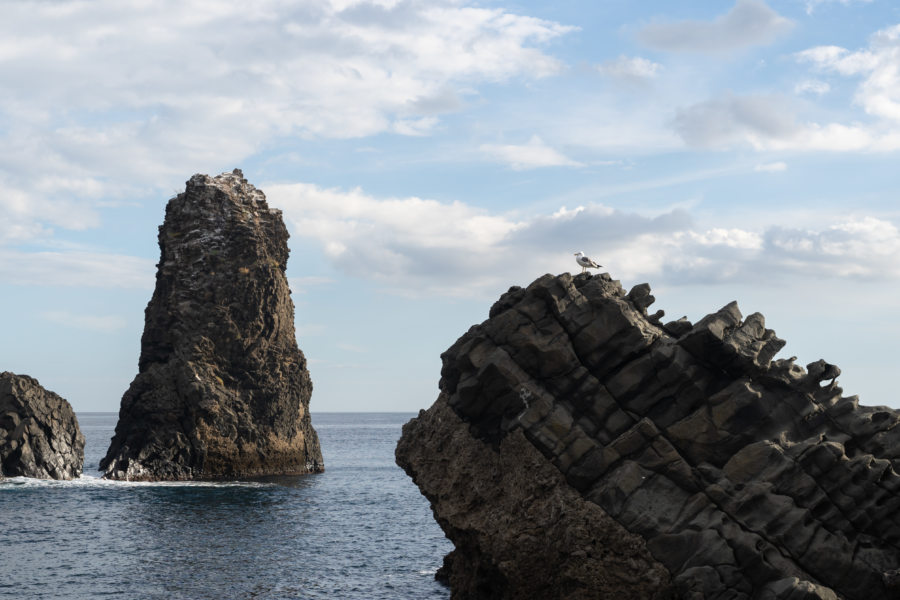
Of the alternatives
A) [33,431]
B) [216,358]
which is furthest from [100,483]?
[216,358]

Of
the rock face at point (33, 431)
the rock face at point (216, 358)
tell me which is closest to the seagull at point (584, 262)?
the rock face at point (216, 358)

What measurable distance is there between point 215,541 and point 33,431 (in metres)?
37.3

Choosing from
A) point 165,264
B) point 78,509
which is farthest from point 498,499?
point 165,264

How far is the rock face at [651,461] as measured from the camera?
91.5 feet

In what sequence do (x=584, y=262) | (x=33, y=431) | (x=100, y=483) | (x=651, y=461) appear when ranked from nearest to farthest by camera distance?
(x=651, y=461) → (x=584, y=262) → (x=33, y=431) → (x=100, y=483)

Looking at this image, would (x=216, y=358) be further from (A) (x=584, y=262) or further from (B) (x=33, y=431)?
(A) (x=584, y=262)

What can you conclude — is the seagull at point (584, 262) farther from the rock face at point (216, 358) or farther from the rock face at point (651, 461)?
the rock face at point (216, 358)

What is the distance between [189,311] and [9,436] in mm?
20240

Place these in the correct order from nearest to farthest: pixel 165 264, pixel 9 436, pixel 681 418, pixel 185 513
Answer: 1. pixel 681 418
2. pixel 185 513
3. pixel 9 436
4. pixel 165 264

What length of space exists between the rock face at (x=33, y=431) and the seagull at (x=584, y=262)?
211 ft

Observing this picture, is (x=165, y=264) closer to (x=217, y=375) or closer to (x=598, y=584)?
(x=217, y=375)

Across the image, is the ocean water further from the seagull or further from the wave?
the seagull

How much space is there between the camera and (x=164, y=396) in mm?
88000

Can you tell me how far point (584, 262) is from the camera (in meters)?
34.4
